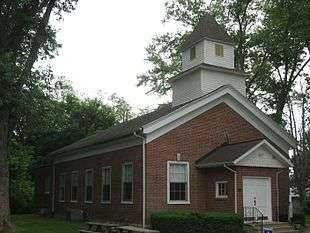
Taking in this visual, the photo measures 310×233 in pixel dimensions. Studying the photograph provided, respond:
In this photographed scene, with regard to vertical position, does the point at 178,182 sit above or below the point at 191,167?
below

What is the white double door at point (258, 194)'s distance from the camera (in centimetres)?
2222

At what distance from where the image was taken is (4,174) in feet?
74.8

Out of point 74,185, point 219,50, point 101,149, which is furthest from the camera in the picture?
point 74,185

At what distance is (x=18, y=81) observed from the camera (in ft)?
70.2

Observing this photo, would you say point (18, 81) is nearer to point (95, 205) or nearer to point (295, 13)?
point (95, 205)

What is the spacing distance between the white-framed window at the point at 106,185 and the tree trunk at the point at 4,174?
5566mm

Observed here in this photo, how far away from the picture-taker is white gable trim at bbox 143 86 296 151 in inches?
Result: 893

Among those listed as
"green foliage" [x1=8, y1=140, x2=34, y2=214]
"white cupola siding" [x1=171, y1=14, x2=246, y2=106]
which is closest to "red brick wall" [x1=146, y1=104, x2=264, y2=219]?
"white cupola siding" [x1=171, y1=14, x2=246, y2=106]

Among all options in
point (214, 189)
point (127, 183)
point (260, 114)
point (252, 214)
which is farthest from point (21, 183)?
point (252, 214)

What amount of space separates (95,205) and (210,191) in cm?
750

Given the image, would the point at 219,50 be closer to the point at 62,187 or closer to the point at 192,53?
the point at 192,53

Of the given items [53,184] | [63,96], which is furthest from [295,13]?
[63,96]

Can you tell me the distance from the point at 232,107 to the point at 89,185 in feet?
32.2

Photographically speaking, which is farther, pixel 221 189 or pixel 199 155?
pixel 199 155
